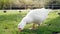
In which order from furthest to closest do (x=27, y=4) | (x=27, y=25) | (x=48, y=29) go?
1. (x=27, y=4)
2. (x=27, y=25)
3. (x=48, y=29)

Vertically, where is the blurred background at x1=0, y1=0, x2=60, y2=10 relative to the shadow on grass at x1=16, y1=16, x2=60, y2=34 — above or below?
above

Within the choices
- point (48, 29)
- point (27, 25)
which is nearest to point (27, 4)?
point (27, 25)

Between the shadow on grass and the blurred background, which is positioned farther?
the blurred background

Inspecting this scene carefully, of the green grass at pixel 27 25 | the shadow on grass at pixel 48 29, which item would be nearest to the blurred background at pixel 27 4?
the green grass at pixel 27 25

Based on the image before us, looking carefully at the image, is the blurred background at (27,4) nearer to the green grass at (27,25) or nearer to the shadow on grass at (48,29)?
the green grass at (27,25)

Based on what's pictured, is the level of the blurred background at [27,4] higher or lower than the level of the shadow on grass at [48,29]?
higher

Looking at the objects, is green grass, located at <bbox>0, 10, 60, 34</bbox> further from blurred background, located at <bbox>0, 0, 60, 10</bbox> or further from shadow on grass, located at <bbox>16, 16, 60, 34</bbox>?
blurred background, located at <bbox>0, 0, 60, 10</bbox>

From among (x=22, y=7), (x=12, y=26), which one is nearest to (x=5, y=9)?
(x=22, y=7)

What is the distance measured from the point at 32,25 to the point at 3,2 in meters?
0.91

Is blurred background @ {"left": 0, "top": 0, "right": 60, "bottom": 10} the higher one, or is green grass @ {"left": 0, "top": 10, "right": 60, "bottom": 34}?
blurred background @ {"left": 0, "top": 0, "right": 60, "bottom": 10}

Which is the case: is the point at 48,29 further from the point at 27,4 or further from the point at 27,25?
the point at 27,4

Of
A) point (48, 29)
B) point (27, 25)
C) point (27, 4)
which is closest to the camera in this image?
point (48, 29)

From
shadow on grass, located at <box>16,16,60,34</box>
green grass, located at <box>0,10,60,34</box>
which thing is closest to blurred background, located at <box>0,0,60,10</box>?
green grass, located at <box>0,10,60,34</box>

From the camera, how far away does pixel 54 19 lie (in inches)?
80.0
